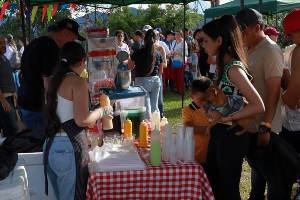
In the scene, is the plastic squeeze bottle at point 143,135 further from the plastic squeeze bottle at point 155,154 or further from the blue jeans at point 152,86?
the blue jeans at point 152,86

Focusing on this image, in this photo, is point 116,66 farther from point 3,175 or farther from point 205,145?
point 3,175

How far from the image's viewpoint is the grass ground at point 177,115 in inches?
156

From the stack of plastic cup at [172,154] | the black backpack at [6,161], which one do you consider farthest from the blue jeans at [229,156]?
the black backpack at [6,161]

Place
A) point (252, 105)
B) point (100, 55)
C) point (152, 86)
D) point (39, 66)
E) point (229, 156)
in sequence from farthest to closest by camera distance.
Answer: point (152, 86)
point (100, 55)
point (39, 66)
point (229, 156)
point (252, 105)

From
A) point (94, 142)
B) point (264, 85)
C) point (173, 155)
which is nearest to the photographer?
point (173, 155)

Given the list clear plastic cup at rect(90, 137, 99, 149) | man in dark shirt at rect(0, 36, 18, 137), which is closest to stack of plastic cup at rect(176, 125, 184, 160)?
clear plastic cup at rect(90, 137, 99, 149)

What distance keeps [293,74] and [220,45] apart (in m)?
0.56

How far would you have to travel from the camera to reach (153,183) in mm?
2365

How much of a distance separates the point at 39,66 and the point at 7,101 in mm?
1312

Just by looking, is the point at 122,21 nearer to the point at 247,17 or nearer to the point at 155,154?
the point at 247,17

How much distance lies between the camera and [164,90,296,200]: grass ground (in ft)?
13.0

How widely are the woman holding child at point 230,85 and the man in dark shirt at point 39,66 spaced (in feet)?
4.86

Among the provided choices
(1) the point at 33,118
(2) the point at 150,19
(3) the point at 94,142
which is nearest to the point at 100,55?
(1) the point at 33,118

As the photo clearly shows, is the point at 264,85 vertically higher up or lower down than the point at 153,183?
higher up
